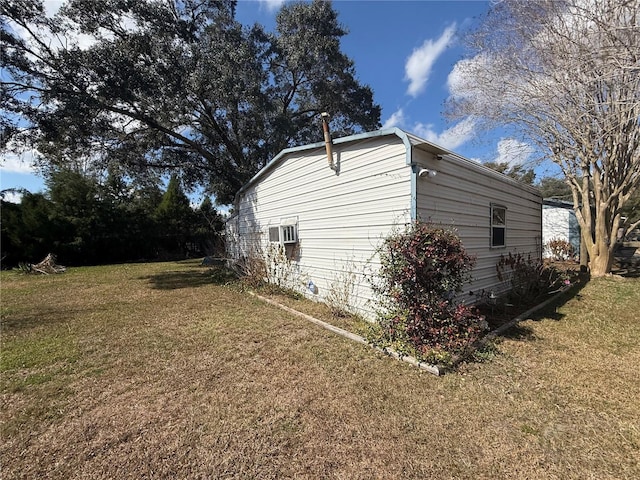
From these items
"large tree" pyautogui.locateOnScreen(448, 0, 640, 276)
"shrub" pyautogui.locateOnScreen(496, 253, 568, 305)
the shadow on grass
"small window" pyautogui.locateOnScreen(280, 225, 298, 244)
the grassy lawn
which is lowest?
the grassy lawn

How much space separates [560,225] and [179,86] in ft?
51.6

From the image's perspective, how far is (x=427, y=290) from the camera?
3793mm

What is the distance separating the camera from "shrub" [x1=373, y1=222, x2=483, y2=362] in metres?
3.67

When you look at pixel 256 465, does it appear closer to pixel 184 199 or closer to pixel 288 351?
pixel 288 351

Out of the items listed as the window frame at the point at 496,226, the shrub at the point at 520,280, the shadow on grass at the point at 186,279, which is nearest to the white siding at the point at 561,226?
the shrub at the point at 520,280

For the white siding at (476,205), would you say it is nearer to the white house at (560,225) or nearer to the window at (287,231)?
the window at (287,231)

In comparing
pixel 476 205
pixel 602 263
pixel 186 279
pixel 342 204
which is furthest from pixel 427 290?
pixel 186 279

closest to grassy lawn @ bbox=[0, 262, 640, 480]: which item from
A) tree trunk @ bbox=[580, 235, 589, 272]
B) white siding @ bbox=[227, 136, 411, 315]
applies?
white siding @ bbox=[227, 136, 411, 315]

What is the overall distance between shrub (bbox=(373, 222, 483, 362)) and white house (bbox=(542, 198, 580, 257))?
11.8 meters

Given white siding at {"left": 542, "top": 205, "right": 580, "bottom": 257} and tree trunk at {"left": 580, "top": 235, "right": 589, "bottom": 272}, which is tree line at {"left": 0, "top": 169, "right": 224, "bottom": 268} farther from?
white siding at {"left": 542, "top": 205, "right": 580, "bottom": 257}

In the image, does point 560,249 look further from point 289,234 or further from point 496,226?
point 289,234

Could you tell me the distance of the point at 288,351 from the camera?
13.0ft

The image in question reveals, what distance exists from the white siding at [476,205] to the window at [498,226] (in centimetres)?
13

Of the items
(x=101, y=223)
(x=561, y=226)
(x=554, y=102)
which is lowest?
(x=561, y=226)
